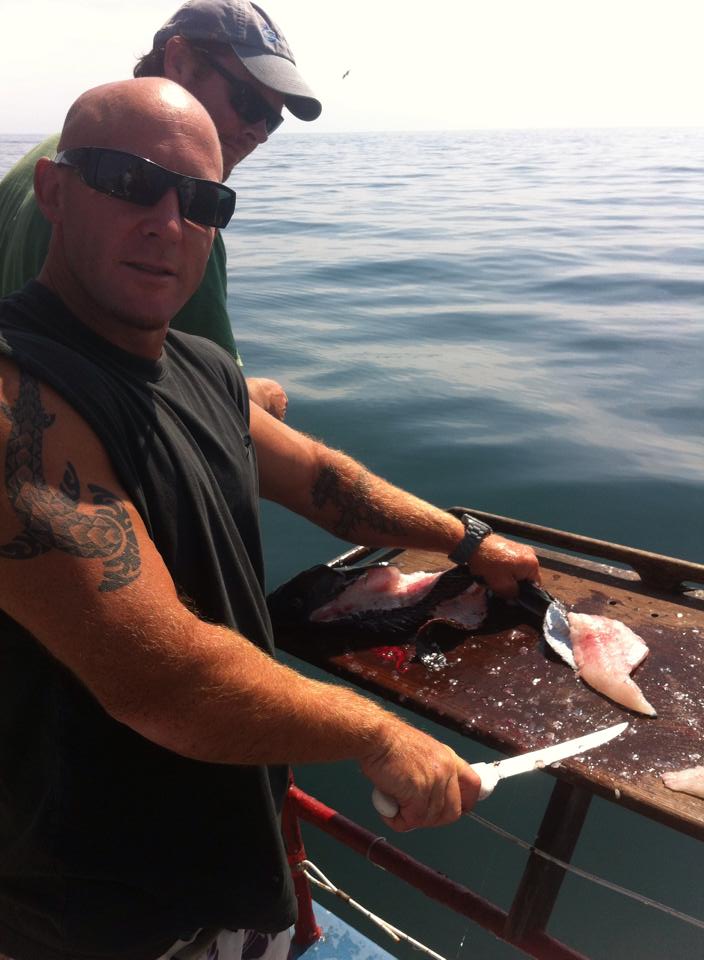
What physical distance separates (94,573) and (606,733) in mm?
1533

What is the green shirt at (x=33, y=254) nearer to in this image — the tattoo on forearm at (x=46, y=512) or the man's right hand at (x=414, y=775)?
the tattoo on forearm at (x=46, y=512)

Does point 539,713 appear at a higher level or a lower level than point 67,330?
lower

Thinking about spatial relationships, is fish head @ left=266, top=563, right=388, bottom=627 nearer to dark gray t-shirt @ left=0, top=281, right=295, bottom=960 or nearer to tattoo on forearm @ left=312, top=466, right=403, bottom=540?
tattoo on forearm @ left=312, top=466, right=403, bottom=540

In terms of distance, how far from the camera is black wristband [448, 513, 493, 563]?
3012mm

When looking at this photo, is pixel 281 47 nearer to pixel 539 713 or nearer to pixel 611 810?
pixel 539 713

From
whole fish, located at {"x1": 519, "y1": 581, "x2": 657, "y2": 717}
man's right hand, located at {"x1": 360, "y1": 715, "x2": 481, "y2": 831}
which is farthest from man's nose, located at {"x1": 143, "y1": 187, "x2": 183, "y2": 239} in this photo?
whole fish, located at {"x1": 519, "y1": 581, "x2": 657, "y2": 717}

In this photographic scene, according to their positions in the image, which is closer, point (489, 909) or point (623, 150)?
point (489, 909)

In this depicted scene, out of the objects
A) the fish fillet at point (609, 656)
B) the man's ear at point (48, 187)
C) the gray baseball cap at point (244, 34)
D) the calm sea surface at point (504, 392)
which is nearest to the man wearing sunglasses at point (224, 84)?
the gray baseball cap at point (244, 34)

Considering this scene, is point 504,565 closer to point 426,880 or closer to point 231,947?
point 426,880

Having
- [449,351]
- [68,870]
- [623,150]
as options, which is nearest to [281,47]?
[68,870]

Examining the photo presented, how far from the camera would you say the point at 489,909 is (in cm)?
245

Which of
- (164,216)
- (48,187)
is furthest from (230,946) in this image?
(48,187)

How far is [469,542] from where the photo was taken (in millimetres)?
3014

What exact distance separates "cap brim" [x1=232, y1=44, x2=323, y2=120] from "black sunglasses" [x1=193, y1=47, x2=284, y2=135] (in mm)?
77
